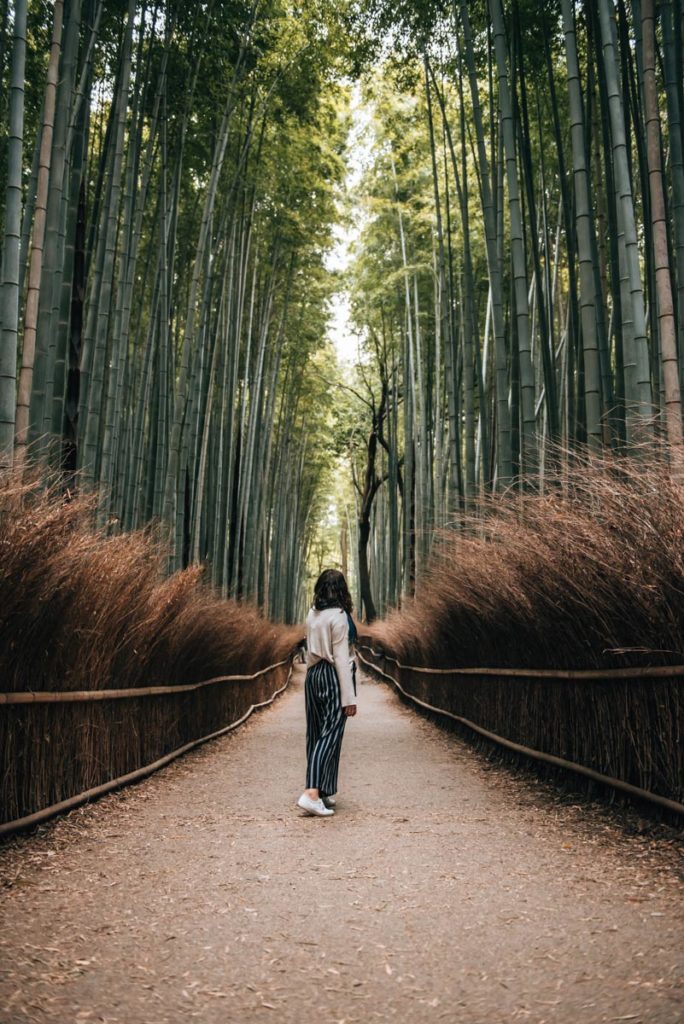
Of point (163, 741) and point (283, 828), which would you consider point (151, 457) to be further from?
point (283, 828)

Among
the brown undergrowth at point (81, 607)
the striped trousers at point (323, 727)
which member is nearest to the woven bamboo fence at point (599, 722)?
the striped trousers at point (323, 727)

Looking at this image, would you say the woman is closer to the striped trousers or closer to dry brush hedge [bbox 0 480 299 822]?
the striped trousers

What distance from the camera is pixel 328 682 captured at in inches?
152

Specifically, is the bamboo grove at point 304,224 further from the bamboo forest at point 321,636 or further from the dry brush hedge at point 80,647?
the dry brush hedge at point 80,647

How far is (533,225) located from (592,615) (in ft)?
11.4

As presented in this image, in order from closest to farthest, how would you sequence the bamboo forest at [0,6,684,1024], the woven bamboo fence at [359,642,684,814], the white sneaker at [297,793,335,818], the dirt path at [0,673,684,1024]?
1. the dirt path at [0,673,684,1024]
2. the bamboo forest at [0,6,684,1024]
3. the woven bamboo fence at [359,642,684,814]
4. the white sneaker at [297,793,335,818]

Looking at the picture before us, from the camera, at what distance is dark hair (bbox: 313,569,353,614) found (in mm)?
3908

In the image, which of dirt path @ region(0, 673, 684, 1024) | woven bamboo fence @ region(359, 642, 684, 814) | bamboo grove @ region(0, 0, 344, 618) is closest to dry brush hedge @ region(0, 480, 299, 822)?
dirt path @ region(0, 673, 684, 1024)

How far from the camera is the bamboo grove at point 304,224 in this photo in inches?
169

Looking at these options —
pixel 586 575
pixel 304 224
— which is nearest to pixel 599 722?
pixel 586 575

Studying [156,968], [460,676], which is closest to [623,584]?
[156,968]

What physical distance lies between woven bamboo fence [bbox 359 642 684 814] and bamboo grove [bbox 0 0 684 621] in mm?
883

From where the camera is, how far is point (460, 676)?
6191 mm

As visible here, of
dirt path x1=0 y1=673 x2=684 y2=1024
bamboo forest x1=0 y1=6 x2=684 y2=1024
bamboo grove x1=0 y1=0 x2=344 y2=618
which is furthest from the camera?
bamboo grove x1=0 y1=0 x2=344 y2=618
